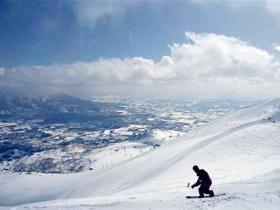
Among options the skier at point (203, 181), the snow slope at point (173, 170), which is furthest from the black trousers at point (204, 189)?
the snow slope at point (173, 170)

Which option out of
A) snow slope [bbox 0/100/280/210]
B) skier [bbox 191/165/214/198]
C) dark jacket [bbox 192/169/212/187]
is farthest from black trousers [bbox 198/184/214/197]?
snow slope [bbox 0/100/280/210]

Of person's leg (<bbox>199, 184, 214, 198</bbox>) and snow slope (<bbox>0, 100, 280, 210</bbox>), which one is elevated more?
person's leg (<bbox>199, 184, 214, 198</bbox>)

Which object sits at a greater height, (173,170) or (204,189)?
(204,189)

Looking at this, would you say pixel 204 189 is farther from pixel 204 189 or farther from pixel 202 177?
pixel 202 177

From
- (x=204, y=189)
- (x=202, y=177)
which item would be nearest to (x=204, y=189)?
(x=204, y=189)

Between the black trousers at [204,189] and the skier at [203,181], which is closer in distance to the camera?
the skier at [203,181]

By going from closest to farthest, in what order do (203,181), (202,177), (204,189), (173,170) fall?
1. (202,177)
2. (203,181)
3. (204,189)
4. (173,170)

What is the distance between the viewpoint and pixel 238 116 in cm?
16212

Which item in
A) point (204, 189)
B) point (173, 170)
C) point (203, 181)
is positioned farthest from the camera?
point (173, 170)

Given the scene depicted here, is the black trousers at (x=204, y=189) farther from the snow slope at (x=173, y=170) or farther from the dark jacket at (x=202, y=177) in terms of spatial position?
the snow slope at (x=173, y=170)

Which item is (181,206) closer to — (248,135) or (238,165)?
(238,165)

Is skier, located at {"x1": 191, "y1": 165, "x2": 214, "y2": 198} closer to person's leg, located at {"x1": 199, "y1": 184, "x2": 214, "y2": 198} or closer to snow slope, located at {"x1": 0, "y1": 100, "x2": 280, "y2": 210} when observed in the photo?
person's leg, located at {"x1": 199, "y1": 184, "x2": 214, "y2": 198}

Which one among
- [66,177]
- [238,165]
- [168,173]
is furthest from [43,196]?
[238,165]

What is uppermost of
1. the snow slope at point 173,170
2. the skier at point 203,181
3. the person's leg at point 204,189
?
the skier at point 203,181
